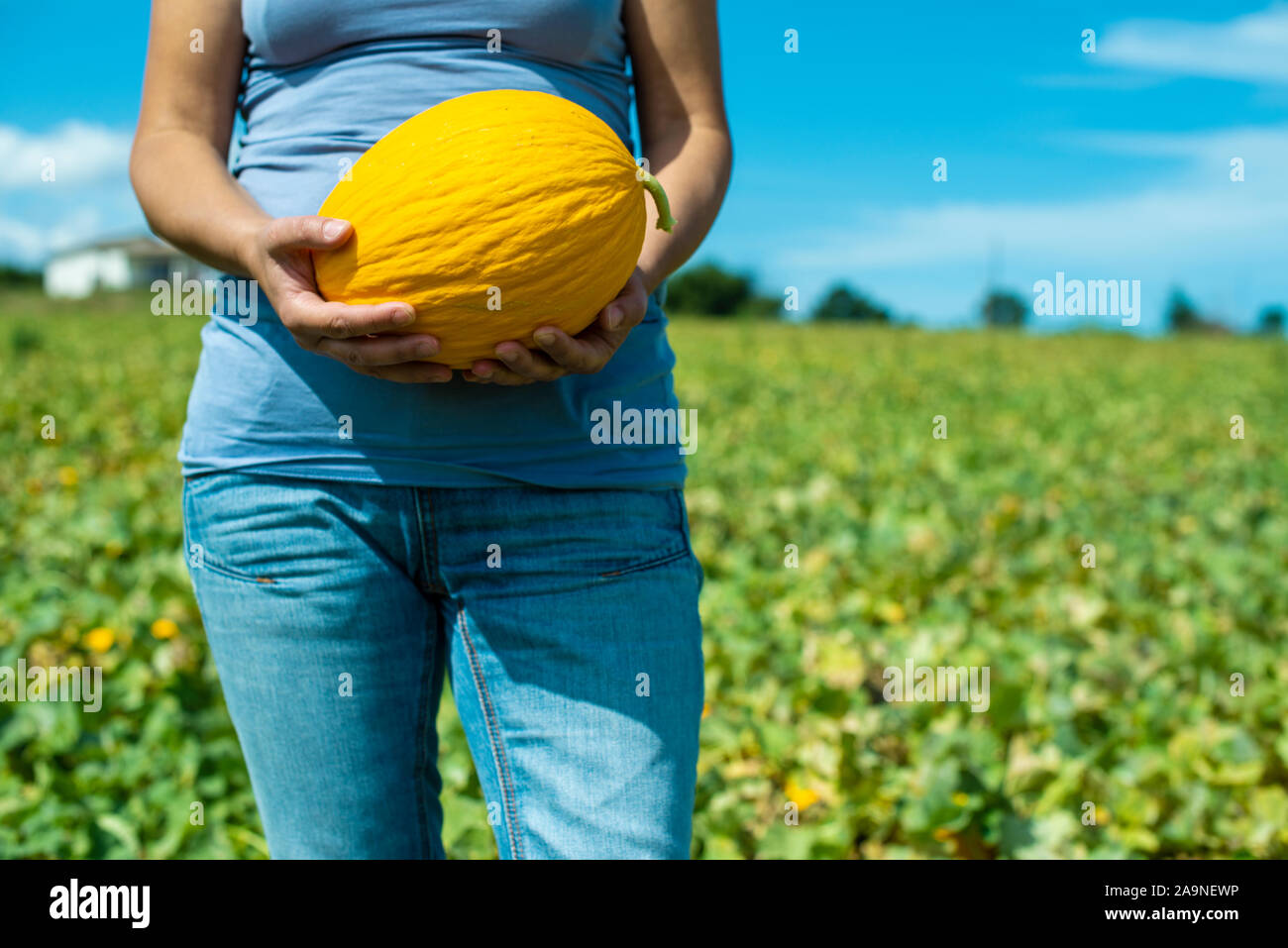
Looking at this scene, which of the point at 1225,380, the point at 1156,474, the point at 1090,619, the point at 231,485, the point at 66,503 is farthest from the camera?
the point at 1225,380

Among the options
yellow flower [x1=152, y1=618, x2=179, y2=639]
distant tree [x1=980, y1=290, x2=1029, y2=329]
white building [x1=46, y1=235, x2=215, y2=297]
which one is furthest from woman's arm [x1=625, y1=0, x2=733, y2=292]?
white building [x1=46, y1=235, x2=215, y2=297]

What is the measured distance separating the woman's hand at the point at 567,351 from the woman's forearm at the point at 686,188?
0.28 feet

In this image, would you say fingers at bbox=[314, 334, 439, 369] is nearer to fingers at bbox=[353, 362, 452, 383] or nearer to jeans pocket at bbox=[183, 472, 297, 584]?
fingers at bbox=[353, 362, 452, 383]

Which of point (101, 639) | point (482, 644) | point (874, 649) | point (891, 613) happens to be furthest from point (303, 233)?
point (891, 613)

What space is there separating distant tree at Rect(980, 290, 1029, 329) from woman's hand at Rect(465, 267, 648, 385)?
1188 inches

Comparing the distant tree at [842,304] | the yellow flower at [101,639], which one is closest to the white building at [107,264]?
the distant tree at [842,304]

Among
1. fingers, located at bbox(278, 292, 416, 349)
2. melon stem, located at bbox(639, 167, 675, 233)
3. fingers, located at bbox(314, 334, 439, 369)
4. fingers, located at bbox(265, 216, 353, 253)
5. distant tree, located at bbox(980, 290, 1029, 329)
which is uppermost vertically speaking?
distant tree, located at bbox(980, 290, 1029, 329)

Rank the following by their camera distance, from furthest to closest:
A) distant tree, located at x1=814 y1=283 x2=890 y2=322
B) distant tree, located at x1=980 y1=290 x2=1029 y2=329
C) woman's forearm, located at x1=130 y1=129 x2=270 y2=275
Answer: distant tree, located at x1=814 y1=283 x2=890 y2=322, distant tree, located at x1=980 y1=290 x2=1029 y2=329, woman's forearm, located at x1=130 y1=129 x2=270 y2=275

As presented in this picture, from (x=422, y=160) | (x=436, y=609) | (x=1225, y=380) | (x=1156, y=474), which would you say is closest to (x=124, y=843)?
(x=436, y=609)

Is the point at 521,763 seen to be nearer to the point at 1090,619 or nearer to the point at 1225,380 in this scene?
the point at 1090,619

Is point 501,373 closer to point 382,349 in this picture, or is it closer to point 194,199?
point 382,349

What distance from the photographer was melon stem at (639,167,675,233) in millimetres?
1242
